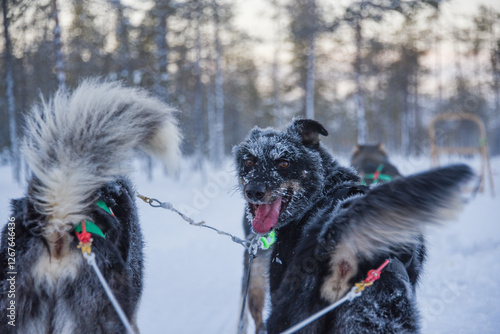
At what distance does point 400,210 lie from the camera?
1424mm

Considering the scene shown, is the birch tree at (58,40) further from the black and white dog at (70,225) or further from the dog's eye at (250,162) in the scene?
the dog's eye at (250,162)

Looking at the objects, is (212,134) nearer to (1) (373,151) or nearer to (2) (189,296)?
(1) (373,151)

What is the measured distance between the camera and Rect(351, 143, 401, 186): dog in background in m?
5.24

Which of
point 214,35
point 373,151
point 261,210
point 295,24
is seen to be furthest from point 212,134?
point 261,210

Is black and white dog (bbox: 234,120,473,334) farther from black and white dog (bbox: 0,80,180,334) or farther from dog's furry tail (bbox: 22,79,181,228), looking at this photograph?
dog's furry tail (bbox: 22,79,181,228)

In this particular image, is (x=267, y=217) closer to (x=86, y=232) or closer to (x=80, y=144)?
(x=86, y=232)

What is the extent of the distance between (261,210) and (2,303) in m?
1.50

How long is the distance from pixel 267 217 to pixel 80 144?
1.22m

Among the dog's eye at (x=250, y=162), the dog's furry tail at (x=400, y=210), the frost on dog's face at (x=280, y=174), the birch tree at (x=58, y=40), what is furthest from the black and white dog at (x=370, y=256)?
the birch tree at (x=58, y=40)

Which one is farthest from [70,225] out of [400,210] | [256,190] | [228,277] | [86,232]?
[228,277]

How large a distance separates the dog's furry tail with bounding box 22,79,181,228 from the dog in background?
12.9 ft

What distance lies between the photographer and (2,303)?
5.39 feet

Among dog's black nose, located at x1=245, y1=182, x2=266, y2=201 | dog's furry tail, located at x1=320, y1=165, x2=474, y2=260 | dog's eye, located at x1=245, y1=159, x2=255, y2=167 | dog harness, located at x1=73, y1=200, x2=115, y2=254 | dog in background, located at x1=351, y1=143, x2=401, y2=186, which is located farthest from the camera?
dog in background, located at x1=351, y1=143, x2=401, y2=186

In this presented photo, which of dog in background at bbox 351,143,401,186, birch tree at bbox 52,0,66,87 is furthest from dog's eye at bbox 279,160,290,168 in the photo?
birch tree at bbox 52,0,66,87
